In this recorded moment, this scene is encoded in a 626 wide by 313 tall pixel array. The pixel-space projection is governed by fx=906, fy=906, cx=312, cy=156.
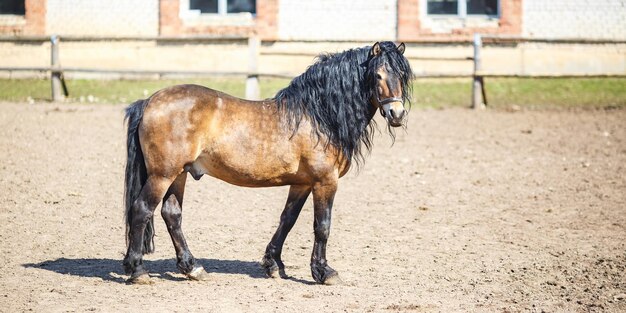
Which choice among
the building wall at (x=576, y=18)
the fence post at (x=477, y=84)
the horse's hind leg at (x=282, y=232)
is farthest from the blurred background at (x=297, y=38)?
the horse's hind leg at (x=282, y=232)

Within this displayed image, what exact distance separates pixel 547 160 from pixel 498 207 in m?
3.04

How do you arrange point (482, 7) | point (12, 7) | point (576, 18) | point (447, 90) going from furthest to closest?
point (12, 7), point (482, 7), point (576, 18), point (447, 90)

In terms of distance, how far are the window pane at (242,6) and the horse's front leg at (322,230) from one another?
14.8m

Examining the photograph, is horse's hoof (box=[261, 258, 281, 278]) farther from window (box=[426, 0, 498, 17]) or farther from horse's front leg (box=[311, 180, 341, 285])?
window (box=[426, 0, 498, 17])

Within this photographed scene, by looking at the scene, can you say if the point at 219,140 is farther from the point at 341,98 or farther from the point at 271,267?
the point at 271,267

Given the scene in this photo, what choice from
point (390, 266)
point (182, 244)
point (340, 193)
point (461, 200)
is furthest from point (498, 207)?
point (182, 244)

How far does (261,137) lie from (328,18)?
1411 cm

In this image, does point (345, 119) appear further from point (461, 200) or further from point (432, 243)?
point (461, 200)

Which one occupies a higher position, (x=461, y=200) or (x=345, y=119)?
(x=345, y=119)

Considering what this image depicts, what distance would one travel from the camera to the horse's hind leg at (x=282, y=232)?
297 inches

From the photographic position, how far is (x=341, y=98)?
730cm

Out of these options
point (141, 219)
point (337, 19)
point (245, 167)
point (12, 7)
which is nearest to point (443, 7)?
point (337, 19)

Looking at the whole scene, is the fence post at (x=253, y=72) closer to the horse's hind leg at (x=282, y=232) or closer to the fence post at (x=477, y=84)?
the fence post at (x=477, y=84)

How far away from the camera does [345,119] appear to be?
729 centimetres
